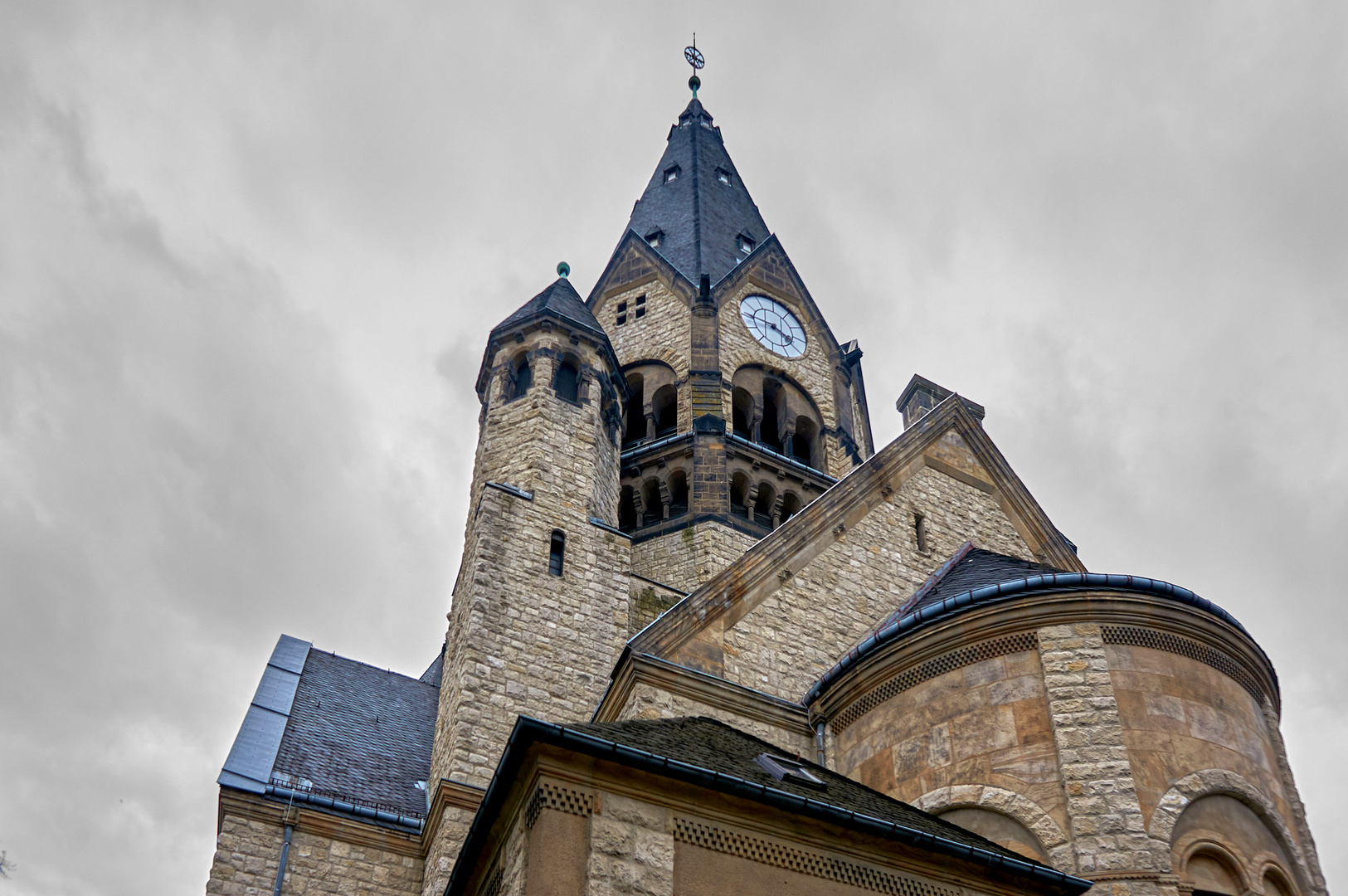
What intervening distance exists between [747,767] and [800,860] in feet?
3.70

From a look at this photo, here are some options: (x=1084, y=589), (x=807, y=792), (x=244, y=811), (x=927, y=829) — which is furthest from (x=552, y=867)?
(x=244, y=811)

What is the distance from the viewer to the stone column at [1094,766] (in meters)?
→ 10.5

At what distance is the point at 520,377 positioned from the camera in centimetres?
2159

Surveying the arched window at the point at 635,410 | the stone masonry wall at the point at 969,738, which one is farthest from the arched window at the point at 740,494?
the stone masonry wall at the point at 969,738

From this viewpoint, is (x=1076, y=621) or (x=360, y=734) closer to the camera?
(x=1076, y=621)

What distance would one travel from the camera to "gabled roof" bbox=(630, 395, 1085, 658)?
14344 mm

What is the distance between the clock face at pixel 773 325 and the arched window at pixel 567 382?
8747mm

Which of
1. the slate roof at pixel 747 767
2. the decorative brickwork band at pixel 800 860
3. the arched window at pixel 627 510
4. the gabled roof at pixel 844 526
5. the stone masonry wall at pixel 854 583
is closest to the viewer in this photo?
the decorative brickwork band at pixel 800 860

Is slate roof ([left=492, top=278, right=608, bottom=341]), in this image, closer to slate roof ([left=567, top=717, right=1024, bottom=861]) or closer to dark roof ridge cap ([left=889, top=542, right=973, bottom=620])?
dark roof ridge cap ([left=889, top=542, right=973, bottom=620])

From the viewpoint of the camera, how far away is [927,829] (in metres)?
9.49

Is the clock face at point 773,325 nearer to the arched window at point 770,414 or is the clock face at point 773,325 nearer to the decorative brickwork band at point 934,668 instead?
the arched window at point 770,414

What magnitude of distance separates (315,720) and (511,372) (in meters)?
6.93

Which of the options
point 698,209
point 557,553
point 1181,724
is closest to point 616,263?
point 698,209

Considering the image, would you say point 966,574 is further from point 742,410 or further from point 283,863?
point 742,410
